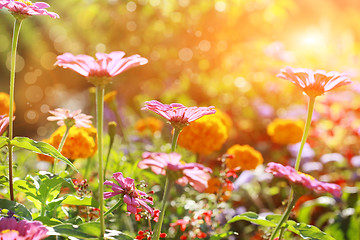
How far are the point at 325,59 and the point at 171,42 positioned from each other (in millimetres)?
1119

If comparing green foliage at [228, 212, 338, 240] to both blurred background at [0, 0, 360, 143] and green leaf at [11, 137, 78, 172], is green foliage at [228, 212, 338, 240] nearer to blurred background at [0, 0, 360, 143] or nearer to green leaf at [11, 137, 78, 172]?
green leaf at [11, 137, 78, 172]

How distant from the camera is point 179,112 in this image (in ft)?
2.06

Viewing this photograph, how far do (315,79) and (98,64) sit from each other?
0.33 metres

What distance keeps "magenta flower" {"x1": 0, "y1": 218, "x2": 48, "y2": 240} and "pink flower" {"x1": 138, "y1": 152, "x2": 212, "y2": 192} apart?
0.13 meters

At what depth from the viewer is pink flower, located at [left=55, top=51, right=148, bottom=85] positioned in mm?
545

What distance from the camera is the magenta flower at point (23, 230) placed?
0.48 metres

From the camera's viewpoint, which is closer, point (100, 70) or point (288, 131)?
point (100, 70)

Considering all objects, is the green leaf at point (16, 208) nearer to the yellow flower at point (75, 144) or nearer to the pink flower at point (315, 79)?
the yellow flower at point (75, 144)

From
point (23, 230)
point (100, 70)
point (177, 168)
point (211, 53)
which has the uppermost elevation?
point (211, 53)

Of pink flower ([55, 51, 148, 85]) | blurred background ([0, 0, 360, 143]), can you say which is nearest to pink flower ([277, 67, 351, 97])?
pink flower ([55, 51, 148, 85])

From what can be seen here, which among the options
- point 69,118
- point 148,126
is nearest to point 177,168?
point 69,118

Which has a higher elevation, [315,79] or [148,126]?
[315,79]

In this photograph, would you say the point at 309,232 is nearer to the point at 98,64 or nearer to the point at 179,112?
the point at 179,112

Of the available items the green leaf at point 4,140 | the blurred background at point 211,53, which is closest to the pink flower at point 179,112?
the green leaf at point 4,140
